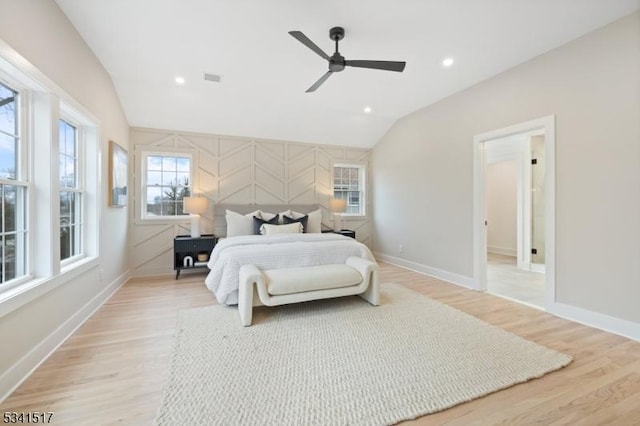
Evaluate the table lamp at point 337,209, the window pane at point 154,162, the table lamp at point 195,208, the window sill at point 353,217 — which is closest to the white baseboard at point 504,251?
the window sill at point 353,217

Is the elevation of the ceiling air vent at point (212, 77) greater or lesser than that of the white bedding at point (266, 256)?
greater

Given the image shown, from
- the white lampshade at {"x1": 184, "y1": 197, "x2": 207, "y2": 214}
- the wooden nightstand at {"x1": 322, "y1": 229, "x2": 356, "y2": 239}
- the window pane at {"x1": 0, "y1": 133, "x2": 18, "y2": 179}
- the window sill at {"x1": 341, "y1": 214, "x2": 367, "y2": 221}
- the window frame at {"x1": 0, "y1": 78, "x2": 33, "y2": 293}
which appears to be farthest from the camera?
the window sill at {"x1": 341, "y1": 214, "x2": 367, "y2": 221}

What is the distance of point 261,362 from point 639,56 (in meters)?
4.03

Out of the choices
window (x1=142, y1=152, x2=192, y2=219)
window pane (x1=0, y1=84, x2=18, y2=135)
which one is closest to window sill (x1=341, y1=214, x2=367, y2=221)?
window (x1=142, y1=152, x2=192, y2=219)

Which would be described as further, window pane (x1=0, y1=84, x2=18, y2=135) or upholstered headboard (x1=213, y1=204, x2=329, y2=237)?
upholstered headboard (x1=213, y1=204, x2=329, y2=237)

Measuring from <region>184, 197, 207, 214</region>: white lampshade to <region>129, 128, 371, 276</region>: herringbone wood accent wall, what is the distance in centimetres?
46

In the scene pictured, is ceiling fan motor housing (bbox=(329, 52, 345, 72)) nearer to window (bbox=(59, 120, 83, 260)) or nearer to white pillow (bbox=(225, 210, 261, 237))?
window (bbox=(59, 120, 83, 260))

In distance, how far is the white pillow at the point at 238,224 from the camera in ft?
15.3

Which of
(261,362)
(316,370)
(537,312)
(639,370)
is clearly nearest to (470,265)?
(537,312)

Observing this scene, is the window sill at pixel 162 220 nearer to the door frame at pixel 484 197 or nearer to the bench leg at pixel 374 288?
the bench leg at pixel 374 288

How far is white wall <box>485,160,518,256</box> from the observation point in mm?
6426

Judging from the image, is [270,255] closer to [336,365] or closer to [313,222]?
[336,365]

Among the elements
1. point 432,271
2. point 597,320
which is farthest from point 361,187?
point 597,320

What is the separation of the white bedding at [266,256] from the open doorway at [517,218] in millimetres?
2201
